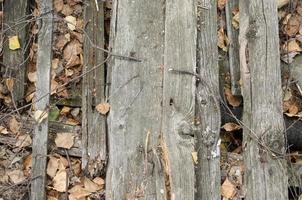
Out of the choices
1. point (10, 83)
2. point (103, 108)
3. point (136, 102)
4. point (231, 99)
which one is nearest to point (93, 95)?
point (103, 108)

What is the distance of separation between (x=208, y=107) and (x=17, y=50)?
1.29 metres

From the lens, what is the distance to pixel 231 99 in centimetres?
292

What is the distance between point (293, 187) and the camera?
2838 millimetres

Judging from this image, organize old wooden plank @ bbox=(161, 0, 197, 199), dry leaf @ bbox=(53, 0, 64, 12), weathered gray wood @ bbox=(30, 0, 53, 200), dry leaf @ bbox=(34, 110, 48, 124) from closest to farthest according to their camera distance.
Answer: old wooden plank @ bbox=(161, 0, 197, 199)
weathered gray wood @ bbox=(30, 0, 53, 200)
dry leaf @ bbox=(34, 110, 48, 124)
dry leaf @ bbox=(53, 0, 64, 12)

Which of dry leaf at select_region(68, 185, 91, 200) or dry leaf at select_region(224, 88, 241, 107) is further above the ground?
dry leaf at select_region(224, 88, 241, 107)

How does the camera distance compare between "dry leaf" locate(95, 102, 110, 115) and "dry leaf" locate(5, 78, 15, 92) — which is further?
"dry leaf" locate(5, 78, 15, 92)

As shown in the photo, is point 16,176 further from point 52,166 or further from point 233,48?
point 233,48

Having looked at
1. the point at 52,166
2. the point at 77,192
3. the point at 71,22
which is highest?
the point at 71,22

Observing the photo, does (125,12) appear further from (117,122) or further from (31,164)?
(31,164)

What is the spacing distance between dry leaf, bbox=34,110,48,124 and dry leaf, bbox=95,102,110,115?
1.07ft

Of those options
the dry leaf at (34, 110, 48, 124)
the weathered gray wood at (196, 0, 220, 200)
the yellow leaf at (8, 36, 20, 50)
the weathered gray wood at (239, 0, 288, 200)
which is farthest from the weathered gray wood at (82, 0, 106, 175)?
the weathered gray wood at (239, 0, 288, 200)

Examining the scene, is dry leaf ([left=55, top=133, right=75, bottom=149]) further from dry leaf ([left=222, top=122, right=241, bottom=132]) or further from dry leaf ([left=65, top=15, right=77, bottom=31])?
dry leaf ([left=222, top=122, right=241, bottom=132])

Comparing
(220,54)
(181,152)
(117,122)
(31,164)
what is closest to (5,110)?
→ (31,164)

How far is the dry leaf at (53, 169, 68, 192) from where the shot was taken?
2838 millimetres
